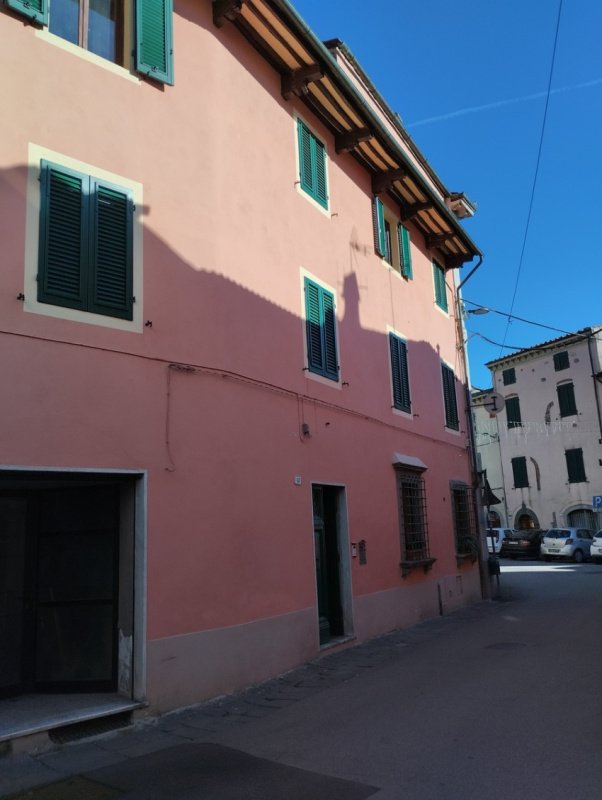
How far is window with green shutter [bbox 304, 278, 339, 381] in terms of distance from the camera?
32.6ft

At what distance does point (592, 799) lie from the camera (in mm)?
4066

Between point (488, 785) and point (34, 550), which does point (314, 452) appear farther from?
point (488, 785)

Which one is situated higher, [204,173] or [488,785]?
[204,173]

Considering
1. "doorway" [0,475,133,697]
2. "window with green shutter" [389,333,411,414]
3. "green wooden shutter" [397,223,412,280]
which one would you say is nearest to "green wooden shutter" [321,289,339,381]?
"window with green shutter" [389,333,411,414]

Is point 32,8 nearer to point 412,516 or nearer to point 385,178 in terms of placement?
point 385,178

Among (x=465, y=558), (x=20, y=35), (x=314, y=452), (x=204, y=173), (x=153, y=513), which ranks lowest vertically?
(x=465, y=558)

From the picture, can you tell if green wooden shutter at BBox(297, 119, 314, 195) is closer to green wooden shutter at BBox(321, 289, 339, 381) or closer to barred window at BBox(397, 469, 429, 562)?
green wooden shutter at BBox(321, 289, 339, 381)

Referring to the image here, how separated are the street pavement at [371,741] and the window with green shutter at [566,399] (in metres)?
27.5

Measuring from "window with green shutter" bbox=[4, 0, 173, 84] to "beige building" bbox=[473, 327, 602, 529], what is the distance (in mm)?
28967

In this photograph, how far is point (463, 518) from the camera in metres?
15.5

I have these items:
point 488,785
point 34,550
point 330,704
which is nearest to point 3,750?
point 34,550

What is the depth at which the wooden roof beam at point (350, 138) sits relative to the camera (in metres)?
11.6

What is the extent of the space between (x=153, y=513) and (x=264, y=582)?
1.98m

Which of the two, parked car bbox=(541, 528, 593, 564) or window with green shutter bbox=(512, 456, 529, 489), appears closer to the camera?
parked car bbox=(541, 528, 593, 564)
